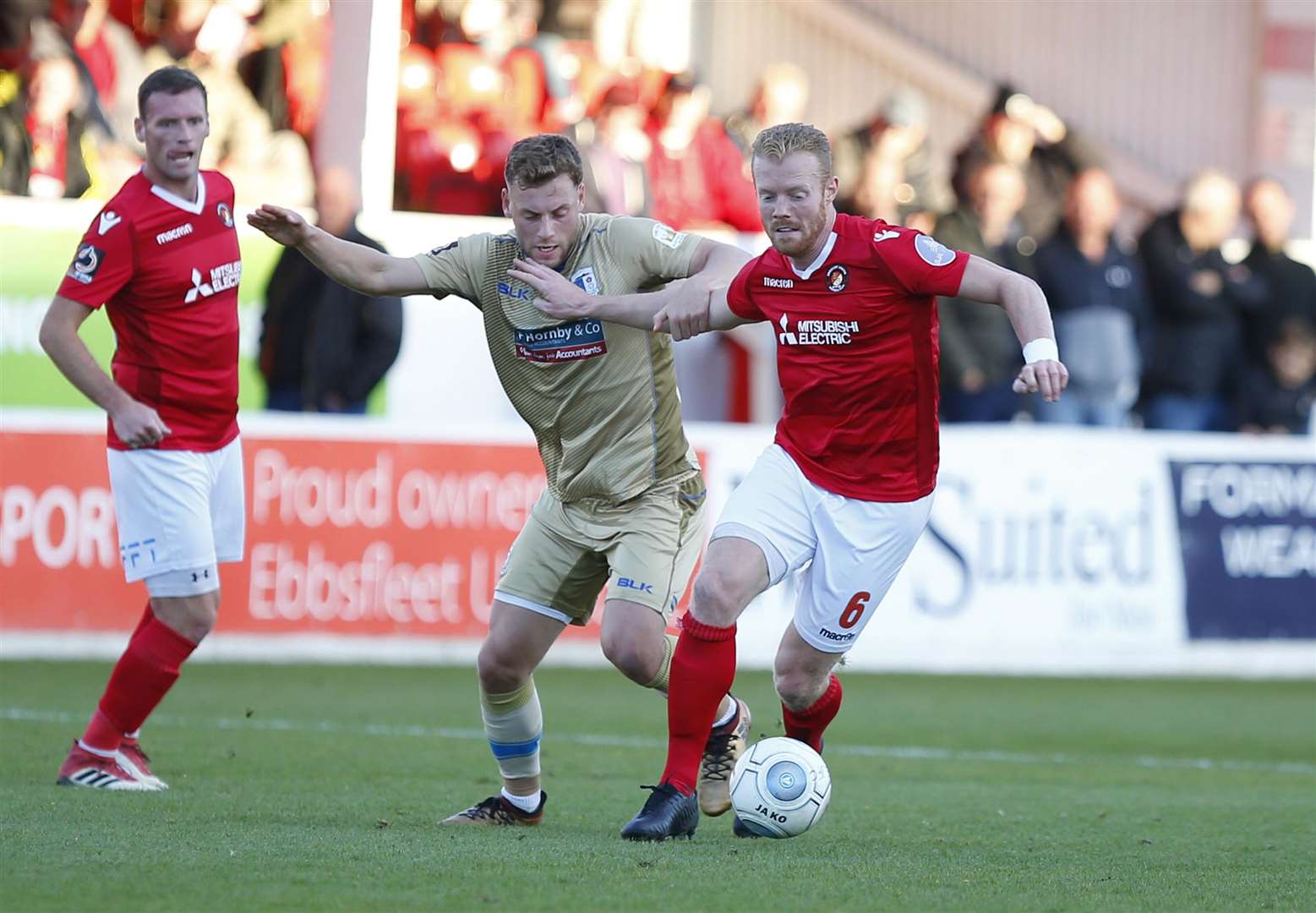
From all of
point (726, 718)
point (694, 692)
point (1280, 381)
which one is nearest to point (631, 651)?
point (694, 692)

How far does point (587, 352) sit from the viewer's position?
6.51 metres

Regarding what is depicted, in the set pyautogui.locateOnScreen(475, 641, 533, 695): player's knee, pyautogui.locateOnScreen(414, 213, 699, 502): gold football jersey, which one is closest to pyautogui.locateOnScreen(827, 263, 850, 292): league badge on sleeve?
pyautogui.locateOnScreen(414, 213, 699, 502): gold football jersey

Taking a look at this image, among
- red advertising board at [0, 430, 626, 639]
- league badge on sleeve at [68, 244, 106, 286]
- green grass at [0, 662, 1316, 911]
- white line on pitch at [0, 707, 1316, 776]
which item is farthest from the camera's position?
red advertising board at [0, 430, 626, 639]

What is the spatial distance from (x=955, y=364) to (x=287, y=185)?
4754 millimetres

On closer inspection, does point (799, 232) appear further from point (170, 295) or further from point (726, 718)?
point (170, 295)

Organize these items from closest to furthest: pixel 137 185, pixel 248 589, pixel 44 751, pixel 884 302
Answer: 1. pixel 884 302
2. pixel 137 185
3. pixel 44 751
4. pixel 248 589

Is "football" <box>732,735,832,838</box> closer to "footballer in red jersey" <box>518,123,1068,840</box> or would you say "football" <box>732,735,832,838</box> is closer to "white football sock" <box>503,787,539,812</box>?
"footballer in red jersey" <box>518,123,1068,840</box>

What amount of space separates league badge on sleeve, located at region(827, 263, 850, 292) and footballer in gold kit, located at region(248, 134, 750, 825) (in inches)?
13.3

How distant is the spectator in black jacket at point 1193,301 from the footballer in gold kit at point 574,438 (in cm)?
857

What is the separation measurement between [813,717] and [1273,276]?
916cm

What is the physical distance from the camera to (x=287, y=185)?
1455 centimetres

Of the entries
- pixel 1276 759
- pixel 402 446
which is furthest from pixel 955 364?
pixel 1276 759

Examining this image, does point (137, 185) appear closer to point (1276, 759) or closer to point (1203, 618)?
point (1276, 759)

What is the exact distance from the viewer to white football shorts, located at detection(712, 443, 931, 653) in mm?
6305
